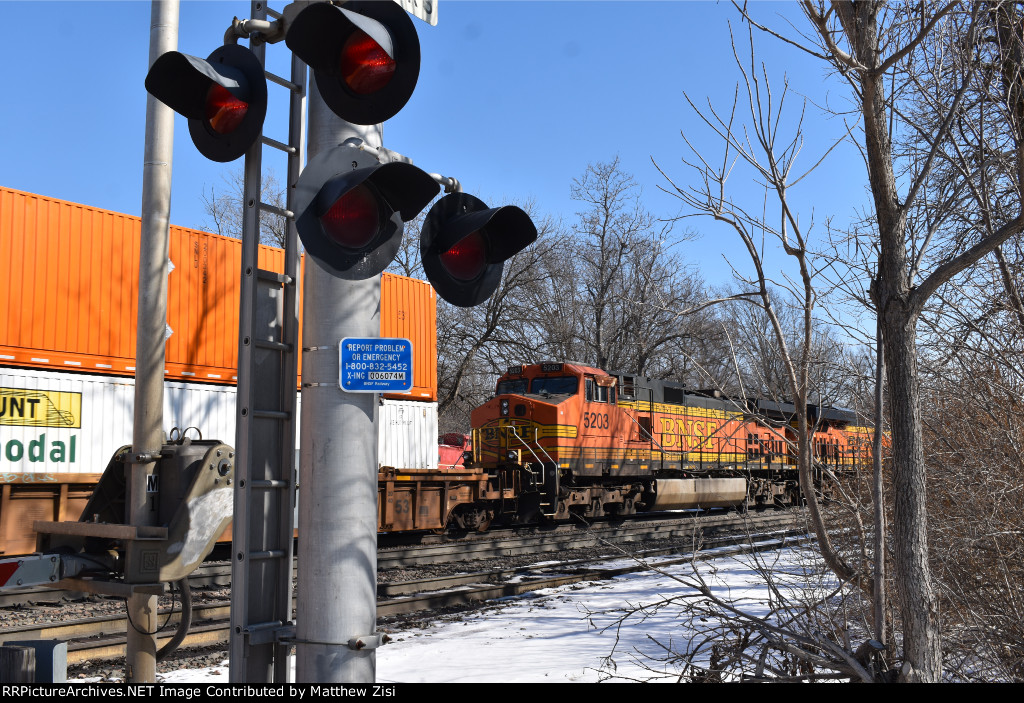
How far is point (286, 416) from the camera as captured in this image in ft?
11.1

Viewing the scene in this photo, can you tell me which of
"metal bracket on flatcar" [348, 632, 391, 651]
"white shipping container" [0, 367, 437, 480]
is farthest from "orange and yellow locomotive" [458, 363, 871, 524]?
"metal bracket on flatcar" [348, 632, 391, 651]

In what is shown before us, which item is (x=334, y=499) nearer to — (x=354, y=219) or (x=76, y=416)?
(x=354, y=219)

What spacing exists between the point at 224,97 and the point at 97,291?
31.8 feet

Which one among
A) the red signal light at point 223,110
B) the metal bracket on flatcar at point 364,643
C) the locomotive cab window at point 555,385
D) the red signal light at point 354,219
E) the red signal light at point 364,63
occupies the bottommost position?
the metal bracket on flatcar at point 364,643

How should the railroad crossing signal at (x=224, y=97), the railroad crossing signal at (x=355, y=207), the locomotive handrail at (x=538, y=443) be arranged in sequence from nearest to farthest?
the railroad crossing signal at (x=355, y=207) → the railroad crossing signal at (x=224, y=97) → the locomotive handrail at (x=538, y=443)

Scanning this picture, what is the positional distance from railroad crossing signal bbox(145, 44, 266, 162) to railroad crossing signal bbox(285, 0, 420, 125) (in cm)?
30

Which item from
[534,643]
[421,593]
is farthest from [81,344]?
[534,643]

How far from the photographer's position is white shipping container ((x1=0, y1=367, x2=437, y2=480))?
10.6 meters

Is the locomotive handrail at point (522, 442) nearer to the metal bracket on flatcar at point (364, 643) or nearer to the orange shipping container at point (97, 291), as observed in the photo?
the orange shipping container at point (97, 291)

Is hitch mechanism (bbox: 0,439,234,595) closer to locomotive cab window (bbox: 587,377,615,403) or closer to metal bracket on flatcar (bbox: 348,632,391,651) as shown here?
metal bracket on flatcar (bbox: 348,632,391,651)

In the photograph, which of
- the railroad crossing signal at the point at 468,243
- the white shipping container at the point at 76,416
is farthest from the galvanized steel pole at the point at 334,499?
the white shipping container at the point at 76,416

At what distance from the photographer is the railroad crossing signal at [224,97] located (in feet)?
10.8

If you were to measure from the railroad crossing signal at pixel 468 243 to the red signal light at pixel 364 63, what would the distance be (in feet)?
2.20

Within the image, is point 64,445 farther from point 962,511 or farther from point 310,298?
point 962,511
